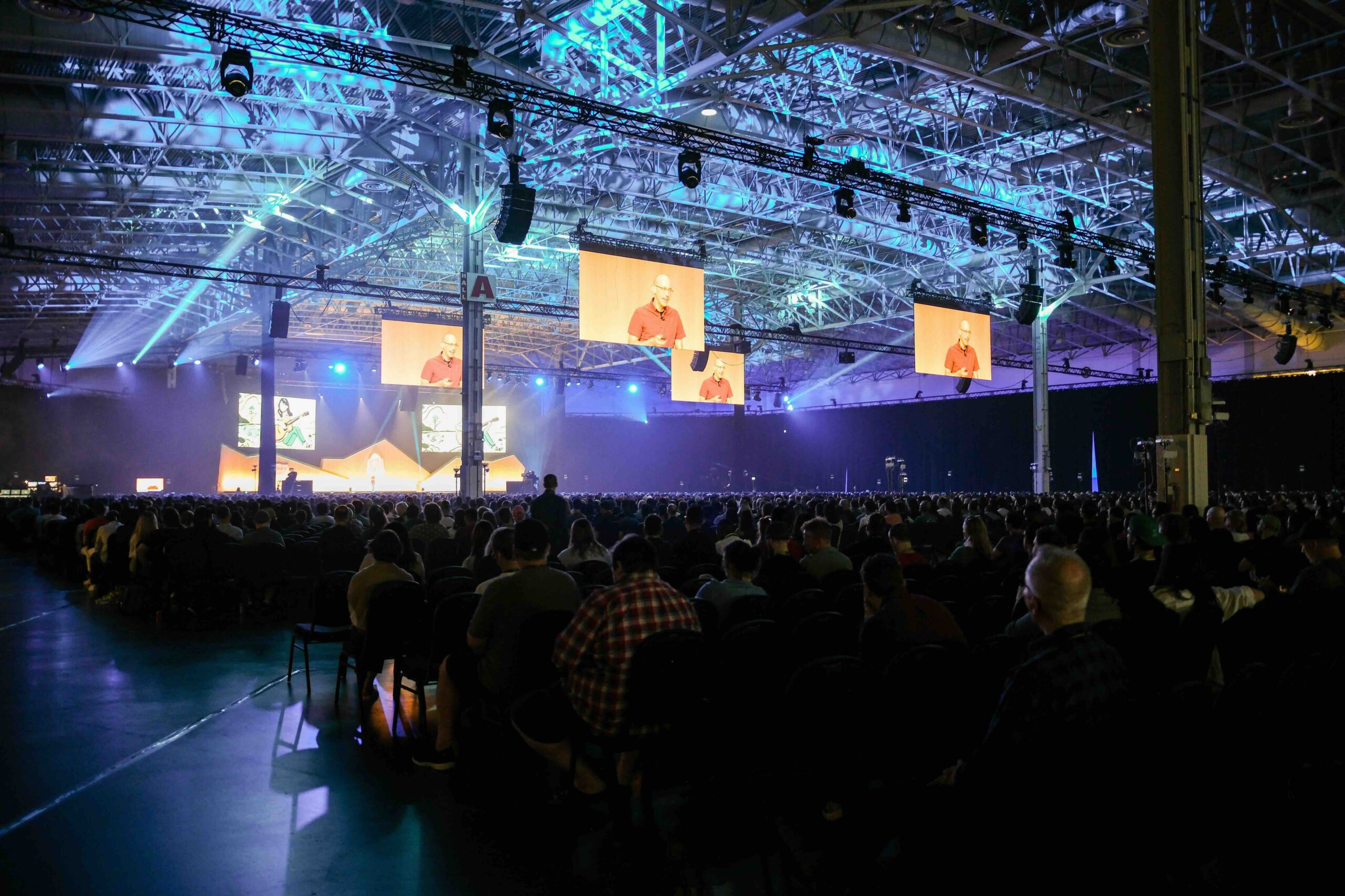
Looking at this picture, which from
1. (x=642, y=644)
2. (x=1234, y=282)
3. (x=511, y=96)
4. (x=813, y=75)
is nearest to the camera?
(x=642, y=644)

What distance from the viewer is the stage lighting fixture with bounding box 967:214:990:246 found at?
1614cm

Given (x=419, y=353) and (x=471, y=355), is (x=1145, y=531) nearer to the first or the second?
(x=471, y=355)

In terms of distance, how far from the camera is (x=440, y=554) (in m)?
8.17

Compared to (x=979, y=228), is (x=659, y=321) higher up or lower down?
lower down

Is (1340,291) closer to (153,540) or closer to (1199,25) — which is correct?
(1199,25)

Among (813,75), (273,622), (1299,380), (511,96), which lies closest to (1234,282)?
(1299,380)

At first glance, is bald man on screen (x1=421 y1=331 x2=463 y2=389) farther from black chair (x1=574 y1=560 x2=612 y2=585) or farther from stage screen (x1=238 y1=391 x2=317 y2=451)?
stage screen (x1=238 y1=391 x2=317 y2=451)

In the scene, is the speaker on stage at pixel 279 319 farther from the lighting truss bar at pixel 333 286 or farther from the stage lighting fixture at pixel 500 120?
the stage lighting fixture at pixel 500 120

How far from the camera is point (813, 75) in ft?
47.2

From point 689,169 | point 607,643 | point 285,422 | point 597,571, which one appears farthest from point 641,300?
point 285,422

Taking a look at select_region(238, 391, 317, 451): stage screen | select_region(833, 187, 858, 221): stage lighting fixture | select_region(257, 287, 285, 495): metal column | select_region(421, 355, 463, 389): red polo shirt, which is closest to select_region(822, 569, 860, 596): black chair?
select_region(833, 187, 858, 221): stage lighting fixture

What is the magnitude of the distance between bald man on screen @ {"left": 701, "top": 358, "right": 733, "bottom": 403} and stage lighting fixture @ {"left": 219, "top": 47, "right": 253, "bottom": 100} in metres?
12.8

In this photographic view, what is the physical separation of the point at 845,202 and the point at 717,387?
26.3ft

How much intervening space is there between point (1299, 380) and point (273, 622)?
27.5 m
